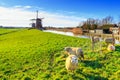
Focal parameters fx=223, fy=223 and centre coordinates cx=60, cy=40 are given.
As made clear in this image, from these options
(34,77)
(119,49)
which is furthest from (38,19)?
(34,77)

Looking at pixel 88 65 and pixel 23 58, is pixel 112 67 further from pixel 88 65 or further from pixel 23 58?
pixel 23 58

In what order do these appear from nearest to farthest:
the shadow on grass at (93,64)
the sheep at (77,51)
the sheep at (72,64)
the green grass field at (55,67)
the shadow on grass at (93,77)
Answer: the shadow on grass at (93,77), the green grass field at (55,67), the sheep at (72,64), the shadow on grass at (93,64), the sheep at (77,51)

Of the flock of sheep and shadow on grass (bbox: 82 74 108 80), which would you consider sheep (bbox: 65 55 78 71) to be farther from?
shadow on grass (bbox: 82 74 108 80)

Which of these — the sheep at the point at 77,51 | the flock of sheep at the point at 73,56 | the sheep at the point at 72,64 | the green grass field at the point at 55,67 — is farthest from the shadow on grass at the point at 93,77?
the sheep at the point at 77,51

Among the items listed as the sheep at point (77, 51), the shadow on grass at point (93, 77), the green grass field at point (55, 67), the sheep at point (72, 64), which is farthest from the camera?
the sheep at point (77, 51)

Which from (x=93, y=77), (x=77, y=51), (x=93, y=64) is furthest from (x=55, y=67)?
(x=93, y=77)

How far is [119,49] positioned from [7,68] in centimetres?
1289

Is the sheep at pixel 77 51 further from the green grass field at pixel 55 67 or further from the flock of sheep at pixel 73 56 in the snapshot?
the green grass field at pixel 55 67

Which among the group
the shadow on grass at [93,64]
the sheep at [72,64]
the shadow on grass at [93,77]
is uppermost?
the sheep at [72,64]

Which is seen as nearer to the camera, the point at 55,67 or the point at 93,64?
the point at 55,67

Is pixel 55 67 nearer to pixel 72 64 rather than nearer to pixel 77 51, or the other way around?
pixel 72 64

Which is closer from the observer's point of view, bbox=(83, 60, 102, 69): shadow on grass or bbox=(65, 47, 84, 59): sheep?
bbox=(83, 60, 102, 69): shadow on grass

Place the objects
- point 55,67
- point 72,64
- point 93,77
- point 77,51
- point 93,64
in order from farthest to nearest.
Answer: point 77,51 → point 93,64 → point 55,67 → point 72,64 → point 93,77

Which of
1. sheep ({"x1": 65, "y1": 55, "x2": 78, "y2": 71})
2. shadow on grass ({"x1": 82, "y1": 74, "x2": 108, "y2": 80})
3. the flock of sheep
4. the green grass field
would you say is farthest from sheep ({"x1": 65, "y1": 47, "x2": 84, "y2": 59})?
shadow on grass ({"x1": 82, "y1": 74, "x2": 108, "y2": 80})
